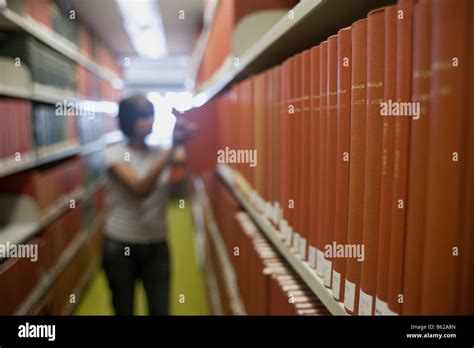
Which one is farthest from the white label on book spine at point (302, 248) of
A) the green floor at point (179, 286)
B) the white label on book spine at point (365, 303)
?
the green floor at point (179, 286)

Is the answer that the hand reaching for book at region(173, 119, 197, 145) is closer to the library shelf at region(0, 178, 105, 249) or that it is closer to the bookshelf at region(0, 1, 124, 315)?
the bookshelf at region(0, 1, 124, 315)

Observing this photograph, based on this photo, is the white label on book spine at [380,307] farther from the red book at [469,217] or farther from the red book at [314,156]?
the red book at [314,156]

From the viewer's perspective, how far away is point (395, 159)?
45 centimetres

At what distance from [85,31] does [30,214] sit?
7.16ft

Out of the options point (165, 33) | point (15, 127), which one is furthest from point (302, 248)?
point (165, 33)

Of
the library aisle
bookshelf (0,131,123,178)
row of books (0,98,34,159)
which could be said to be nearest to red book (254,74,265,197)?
the library aisle

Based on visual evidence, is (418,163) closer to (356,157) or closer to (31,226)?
(356,157)

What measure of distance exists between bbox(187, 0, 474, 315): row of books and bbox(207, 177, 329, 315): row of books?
105 millimetres

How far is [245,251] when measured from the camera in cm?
129
